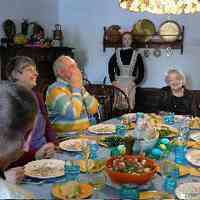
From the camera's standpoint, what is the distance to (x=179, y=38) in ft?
16.8

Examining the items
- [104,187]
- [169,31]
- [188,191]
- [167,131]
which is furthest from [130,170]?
[169,31]

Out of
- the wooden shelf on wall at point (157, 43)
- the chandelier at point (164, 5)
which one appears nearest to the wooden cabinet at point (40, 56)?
the wooden shelf on wall at point (157, 43)

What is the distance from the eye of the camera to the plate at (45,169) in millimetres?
1704

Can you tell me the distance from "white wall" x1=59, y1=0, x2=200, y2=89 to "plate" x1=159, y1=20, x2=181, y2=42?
99 millimetres

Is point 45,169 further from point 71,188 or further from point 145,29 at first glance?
point 145,29

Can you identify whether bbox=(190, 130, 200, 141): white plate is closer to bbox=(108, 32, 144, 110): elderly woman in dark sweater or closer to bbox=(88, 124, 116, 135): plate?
bbox=(88, 124, 116, 135): plate

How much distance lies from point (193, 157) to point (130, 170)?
20.6 inches

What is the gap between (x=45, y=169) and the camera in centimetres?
178

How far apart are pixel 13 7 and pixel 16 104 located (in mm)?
3890

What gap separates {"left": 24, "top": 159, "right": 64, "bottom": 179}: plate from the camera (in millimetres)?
1704

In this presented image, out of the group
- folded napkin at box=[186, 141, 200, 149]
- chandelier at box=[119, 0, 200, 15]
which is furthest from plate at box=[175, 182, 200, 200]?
chandelier at box=[119, 0, 200, 15]

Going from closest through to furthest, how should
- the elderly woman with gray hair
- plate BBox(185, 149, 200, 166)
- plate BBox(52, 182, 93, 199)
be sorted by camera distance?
plate BBox(52, 182, 93, 199) → plate BBox(185, 149, 200, 166) → the elderly woman with gray hair

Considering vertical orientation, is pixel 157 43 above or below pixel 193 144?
above

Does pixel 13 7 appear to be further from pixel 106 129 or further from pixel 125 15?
pixel 106 129
